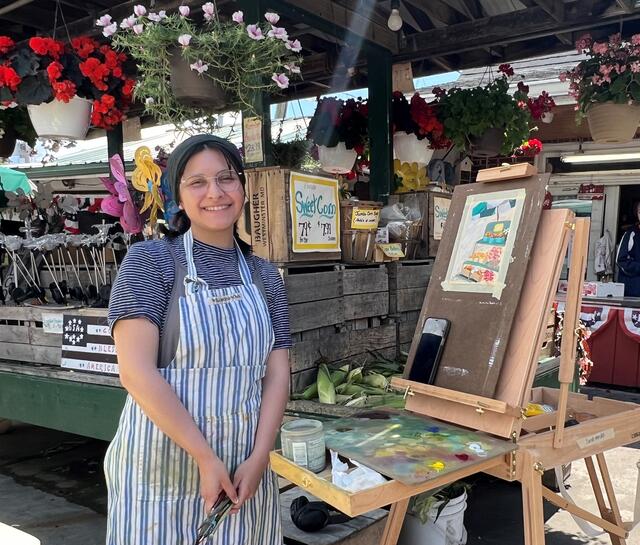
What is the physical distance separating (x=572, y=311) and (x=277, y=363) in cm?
113

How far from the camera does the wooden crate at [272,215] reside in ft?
10.1

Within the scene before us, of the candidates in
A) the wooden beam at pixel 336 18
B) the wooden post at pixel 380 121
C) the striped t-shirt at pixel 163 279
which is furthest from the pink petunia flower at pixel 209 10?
the wooden post at pixel 380 121

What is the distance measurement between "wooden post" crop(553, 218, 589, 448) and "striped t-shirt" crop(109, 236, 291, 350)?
3.47 ft

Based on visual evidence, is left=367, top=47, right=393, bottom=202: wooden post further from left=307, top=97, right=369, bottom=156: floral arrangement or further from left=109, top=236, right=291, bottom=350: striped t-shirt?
left=109, top=236, right=291, bottom=350: striped t-shirt

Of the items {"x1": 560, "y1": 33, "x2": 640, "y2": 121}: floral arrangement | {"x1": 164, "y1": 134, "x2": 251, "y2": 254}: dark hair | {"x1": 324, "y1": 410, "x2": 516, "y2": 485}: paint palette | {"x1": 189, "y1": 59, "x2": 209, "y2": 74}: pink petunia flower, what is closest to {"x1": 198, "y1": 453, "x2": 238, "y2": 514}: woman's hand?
{"x1": 324, "y1": 410, "x2": 516, "y2": 485}: paint palette

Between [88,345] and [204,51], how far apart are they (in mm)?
1908

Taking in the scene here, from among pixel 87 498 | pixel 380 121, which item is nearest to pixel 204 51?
pixel 380 121

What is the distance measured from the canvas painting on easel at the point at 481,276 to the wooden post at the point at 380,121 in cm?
205

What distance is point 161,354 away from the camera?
4.97 feet

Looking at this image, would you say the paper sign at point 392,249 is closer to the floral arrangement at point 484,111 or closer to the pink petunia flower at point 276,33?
the floral arrangement at point 484,111

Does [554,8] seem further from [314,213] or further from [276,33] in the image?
[314,213]

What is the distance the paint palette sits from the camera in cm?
176

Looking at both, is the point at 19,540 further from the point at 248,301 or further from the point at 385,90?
the point at 385,90

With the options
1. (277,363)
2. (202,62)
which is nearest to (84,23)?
(202,62)
